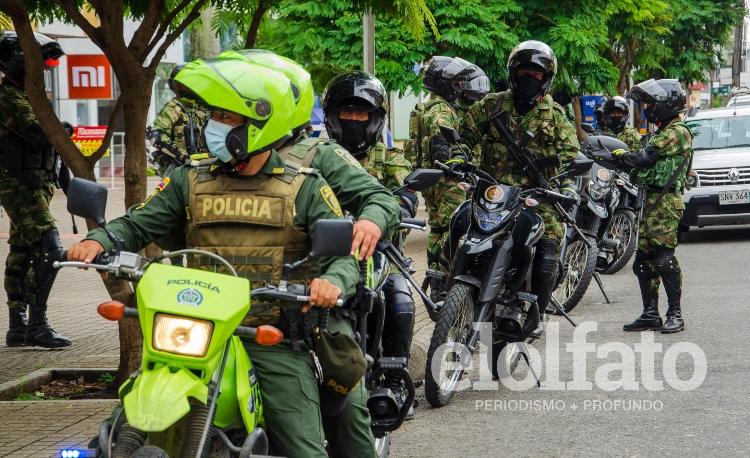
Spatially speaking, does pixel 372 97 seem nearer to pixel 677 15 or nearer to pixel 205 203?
pixel 205 203

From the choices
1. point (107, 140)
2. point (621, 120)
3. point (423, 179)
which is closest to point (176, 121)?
point (107, 140)

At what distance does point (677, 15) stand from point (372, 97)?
63.7ft

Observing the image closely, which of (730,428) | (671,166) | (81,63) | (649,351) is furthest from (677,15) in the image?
(730,428)

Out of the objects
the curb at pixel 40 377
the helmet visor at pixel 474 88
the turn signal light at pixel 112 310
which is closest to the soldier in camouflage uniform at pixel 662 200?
the helmet visor at pixel 474 88

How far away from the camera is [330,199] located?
3.67m

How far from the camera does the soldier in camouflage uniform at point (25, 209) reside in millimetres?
7934

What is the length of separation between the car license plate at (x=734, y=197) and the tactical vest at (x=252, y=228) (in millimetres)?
12596

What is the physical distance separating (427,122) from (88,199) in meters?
5.78

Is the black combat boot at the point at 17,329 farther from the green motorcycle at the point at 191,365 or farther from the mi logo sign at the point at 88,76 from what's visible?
the mi logo sign at the point at 88,76

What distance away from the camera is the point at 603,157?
12062 millimetres

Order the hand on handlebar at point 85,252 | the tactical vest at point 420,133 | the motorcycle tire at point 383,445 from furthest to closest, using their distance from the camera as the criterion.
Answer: the tactical vest at point 420,133 → the motorcycle tire at point 383,445 → the hand on handlebar at point 85,252

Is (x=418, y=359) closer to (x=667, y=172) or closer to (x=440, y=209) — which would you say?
(x=440, y=209)

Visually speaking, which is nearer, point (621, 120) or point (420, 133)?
point (420, 133)

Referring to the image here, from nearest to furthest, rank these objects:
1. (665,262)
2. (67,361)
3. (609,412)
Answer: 1. (609,412)
2. (67,361)
3. (665,262)
